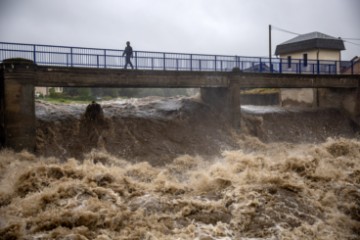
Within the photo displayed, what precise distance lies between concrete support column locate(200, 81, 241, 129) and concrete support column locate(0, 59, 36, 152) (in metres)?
11.5

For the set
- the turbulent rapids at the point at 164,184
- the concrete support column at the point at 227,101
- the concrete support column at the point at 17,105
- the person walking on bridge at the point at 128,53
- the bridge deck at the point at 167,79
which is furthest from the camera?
the concrete support column at the point at 227,101

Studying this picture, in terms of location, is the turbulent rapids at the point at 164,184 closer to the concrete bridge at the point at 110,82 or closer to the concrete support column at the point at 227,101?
the concrete support column at the point at 227,101

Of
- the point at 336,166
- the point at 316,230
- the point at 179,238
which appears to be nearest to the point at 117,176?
the point at 179,238

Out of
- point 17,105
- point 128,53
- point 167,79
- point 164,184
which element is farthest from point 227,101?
point 17,105

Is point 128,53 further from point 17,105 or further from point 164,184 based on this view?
point 164,184

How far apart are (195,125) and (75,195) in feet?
38.9

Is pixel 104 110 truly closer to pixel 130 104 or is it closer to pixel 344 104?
pixel 130 104

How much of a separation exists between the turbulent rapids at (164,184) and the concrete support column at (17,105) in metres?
0.71

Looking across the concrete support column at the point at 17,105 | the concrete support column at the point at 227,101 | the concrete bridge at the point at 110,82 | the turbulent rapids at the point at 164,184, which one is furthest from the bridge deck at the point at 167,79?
the turbulent rapids at the point at 164,184

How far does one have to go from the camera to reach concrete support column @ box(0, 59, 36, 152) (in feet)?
53.9

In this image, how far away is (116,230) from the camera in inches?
383

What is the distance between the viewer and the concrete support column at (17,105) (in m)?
16.4

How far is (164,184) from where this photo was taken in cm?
1311

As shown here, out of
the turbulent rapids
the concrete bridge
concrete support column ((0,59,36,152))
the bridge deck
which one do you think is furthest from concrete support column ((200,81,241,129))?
concrete support column ((0,59,36,152))
